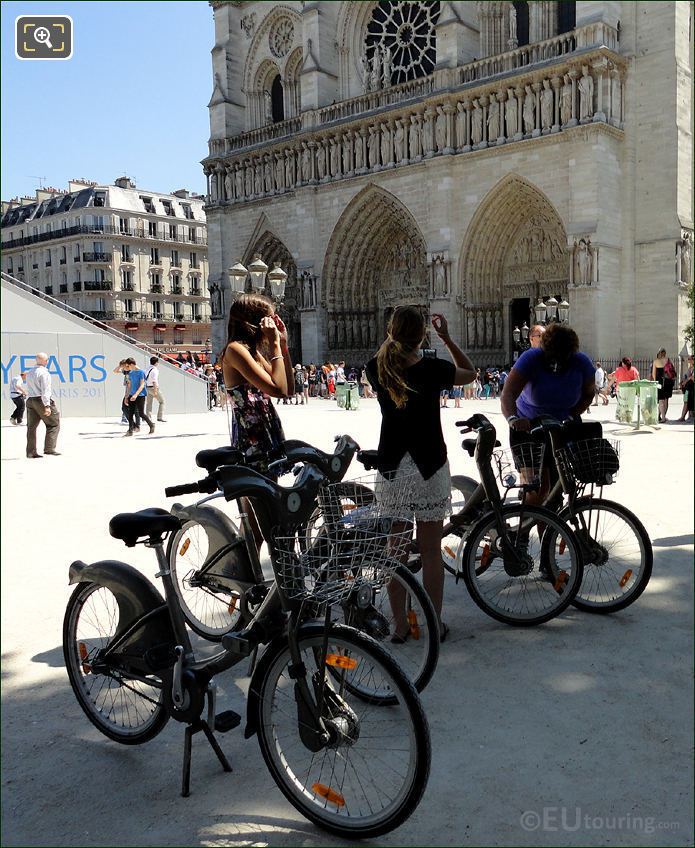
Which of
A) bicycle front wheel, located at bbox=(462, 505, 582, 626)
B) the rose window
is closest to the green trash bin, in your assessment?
the rose window

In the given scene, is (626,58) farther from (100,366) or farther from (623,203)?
(100,366)

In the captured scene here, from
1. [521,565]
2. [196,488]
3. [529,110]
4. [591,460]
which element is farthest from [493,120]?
[196,488]

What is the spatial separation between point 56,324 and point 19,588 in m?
16.7

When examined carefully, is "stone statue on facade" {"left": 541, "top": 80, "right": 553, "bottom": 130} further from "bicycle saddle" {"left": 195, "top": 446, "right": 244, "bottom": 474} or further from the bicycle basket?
"bicycle saddle" {"left": 195, "top": 446, "right": 244, "bottom": 474}

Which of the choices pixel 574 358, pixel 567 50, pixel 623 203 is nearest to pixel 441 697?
pixel 574 358

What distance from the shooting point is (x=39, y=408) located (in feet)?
36.7

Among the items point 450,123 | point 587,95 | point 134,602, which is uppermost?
point 450,123

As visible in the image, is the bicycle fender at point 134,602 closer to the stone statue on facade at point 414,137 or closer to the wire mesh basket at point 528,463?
the wire mesh basket at point 528,463

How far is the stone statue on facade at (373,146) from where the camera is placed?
2894 centimetres

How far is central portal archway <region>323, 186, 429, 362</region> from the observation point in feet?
99.7

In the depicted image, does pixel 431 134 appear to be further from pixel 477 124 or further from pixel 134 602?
pixel 134 602

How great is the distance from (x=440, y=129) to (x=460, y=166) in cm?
157

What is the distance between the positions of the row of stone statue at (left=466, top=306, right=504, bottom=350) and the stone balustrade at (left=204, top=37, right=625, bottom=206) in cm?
552

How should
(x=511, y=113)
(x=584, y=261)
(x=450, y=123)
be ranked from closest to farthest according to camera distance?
(x=584, y=261)
(x=511, y=113)
(x=450, y=123)
